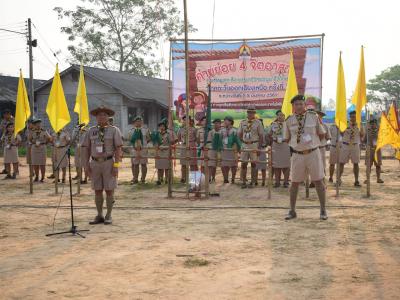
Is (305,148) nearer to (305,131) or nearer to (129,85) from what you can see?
(305,131)

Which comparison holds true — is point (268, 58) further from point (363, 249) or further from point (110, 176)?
point (363, 249)

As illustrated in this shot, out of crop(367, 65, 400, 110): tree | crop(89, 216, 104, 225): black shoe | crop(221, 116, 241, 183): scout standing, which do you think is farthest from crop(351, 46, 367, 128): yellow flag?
crop(367, 65, 400, 110): tree

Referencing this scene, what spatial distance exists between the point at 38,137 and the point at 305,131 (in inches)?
345

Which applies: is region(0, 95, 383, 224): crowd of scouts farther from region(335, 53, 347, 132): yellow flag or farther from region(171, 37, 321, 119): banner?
region(171, 37, 321, 119): banner

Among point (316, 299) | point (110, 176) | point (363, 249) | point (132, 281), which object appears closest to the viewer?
point (316, 299)

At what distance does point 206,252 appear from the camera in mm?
→ 5855

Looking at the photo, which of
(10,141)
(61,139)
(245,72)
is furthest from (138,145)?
(10,141)

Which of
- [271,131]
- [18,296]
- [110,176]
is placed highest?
[271,131]

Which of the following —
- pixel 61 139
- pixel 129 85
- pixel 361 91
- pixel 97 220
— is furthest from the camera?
pixel 129 85

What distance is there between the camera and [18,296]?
4.41m

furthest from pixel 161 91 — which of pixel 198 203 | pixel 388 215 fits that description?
pixel 388 215

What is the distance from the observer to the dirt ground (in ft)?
14.9

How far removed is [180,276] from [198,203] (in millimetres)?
4956

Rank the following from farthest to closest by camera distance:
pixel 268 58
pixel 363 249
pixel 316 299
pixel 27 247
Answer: pixel 268 58
pixel 27 247
pixel 363 249
pixel 316 299
